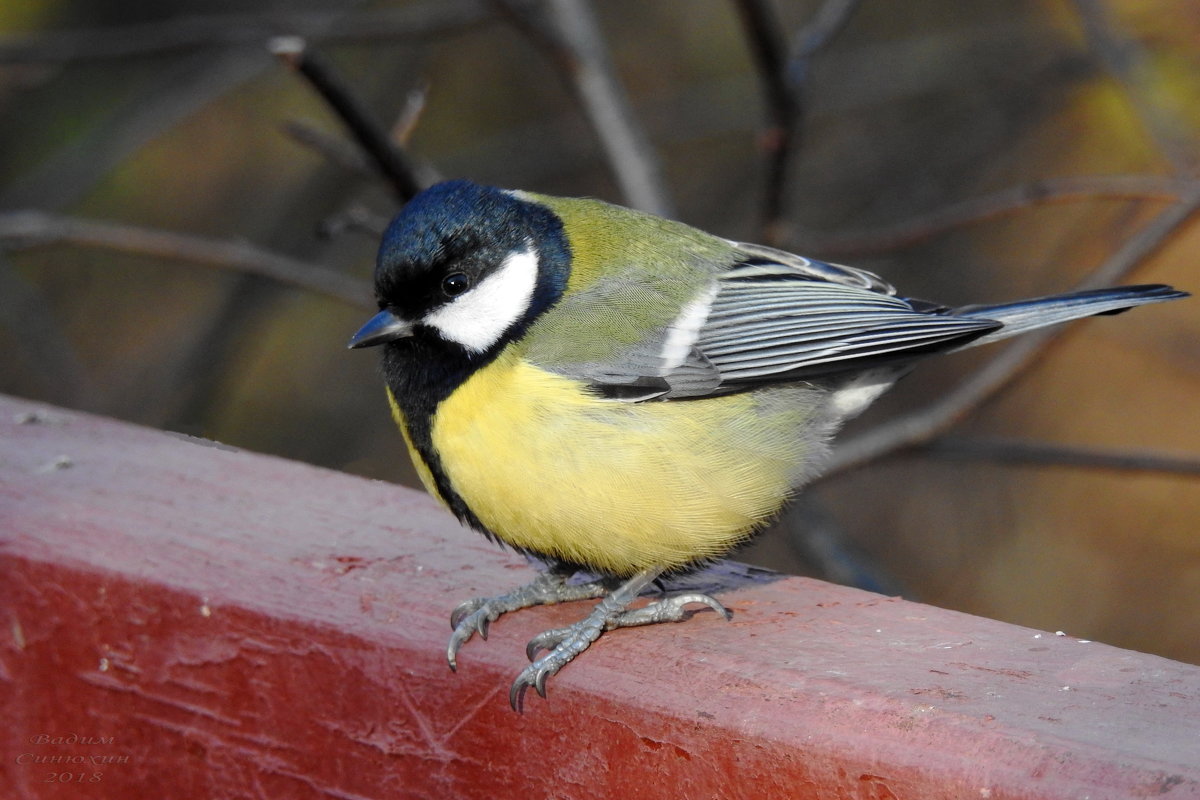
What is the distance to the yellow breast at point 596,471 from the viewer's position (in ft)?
6.57

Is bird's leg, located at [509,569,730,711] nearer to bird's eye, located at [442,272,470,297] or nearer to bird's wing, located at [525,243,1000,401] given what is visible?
bird's wing, located at [525,243,1000,401]

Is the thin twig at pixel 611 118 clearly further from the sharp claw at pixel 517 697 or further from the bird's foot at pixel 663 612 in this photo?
the sharp claw at pixel 517 697

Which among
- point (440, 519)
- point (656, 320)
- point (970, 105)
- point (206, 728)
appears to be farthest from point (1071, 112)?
point (206, 728)

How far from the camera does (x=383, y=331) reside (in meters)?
2.22

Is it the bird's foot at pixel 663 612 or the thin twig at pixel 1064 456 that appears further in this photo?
the thin twig at pixel 1064 456

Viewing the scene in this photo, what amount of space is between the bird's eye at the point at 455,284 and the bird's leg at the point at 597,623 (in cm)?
54

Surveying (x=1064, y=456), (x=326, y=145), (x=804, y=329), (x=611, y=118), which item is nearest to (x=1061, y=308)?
(x=804, y=329)

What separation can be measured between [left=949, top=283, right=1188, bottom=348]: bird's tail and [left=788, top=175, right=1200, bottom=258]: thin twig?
1.44ft

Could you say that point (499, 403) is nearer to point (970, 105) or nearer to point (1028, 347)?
point (1028, 347)

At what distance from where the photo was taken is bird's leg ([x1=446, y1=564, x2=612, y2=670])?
6.07ft

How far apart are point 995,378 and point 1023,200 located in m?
0.37

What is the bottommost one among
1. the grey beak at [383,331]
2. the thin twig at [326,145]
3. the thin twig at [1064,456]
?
the thin twig at [1064,456]

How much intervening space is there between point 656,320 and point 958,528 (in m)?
3.57

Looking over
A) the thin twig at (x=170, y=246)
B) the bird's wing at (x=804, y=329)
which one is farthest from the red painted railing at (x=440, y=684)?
the thin twig at (x=170, y=246)
